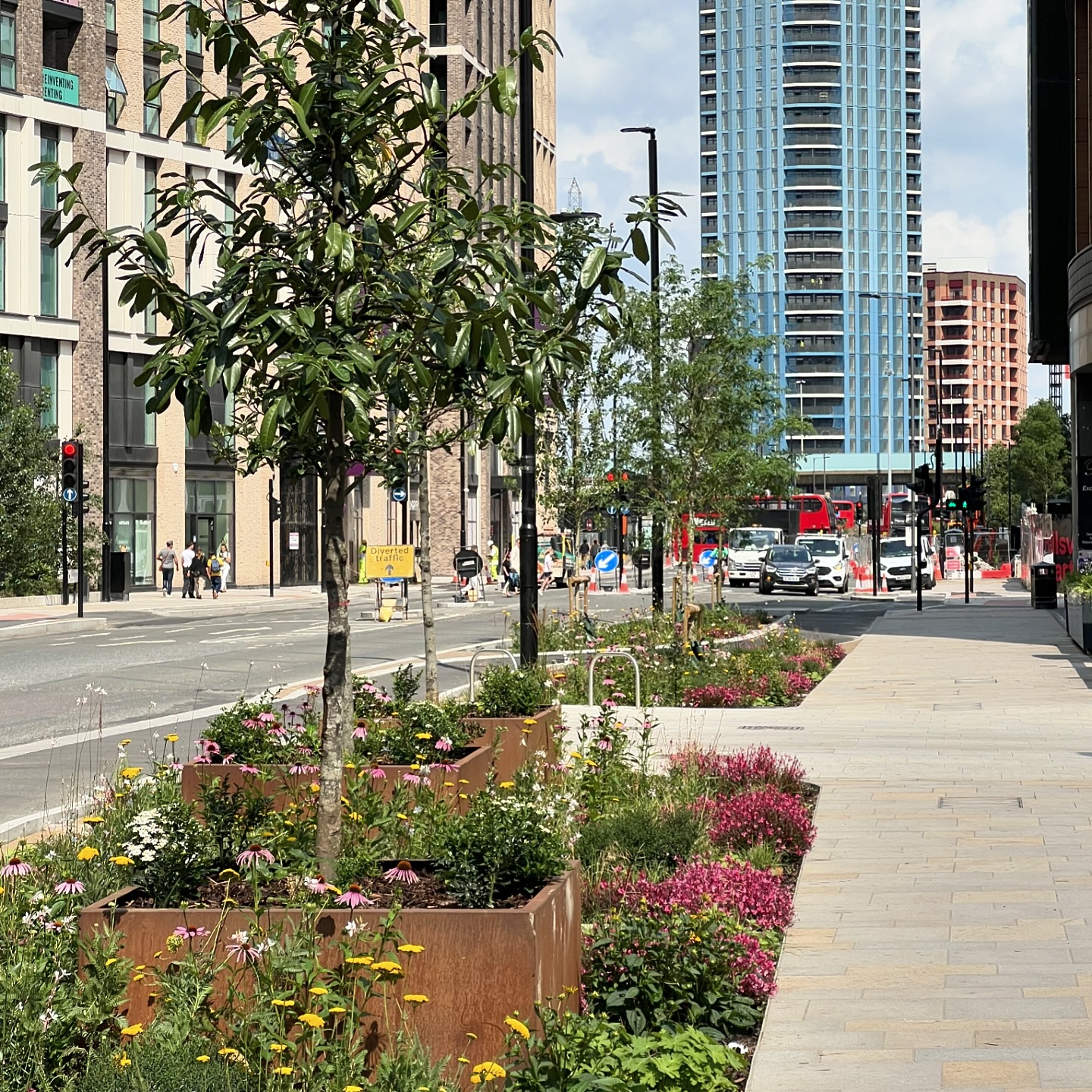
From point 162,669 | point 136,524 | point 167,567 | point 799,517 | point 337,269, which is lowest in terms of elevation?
point 162,669

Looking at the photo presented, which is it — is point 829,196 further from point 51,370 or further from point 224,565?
point 51,370

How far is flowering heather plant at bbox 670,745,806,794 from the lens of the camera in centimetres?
1123

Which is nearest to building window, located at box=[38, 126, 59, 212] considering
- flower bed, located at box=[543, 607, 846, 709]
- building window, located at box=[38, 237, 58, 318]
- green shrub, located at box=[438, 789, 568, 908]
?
building window, located at box=[38, 237, 58, 318]

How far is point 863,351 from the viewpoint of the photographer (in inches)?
7052

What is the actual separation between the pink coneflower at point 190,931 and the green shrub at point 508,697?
6.56m

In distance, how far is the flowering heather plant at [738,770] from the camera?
11234mm

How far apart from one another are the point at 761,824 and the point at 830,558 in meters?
56.4

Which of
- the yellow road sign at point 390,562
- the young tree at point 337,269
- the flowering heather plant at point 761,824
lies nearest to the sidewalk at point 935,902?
the flowering heather plant at point 761,824

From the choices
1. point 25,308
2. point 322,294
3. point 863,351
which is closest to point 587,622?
point 322,294

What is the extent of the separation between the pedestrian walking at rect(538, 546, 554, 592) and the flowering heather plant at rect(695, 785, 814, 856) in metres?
48.4

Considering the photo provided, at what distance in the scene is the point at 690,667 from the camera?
68.5 feet

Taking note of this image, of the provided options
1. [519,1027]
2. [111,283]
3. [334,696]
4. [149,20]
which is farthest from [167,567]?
[519,1027]

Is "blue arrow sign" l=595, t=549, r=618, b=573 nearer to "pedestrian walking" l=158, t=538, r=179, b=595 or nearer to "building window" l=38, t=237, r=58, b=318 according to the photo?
"pedestrian walking" l=158, t=538, r=179, b=595

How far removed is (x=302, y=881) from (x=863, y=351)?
583ft
